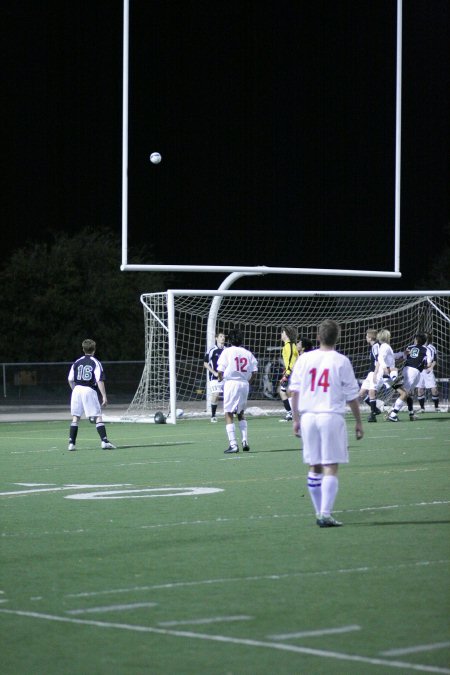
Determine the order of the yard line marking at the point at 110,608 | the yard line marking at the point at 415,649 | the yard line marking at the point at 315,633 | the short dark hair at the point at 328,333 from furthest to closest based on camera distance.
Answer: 1. the short dark hair at the point at 328,333
2. the yard line marking at the point at 110,608
3. the yard line marking at the point at 315,633
4. the yard line marking at the point at 415,649

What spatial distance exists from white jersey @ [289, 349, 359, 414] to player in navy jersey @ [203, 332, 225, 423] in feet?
53.0

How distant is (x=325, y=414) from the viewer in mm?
10781

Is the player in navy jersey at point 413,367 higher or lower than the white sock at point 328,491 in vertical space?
higher

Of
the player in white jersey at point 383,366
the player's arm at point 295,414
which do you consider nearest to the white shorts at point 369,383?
the player in white jersey at point 383,366

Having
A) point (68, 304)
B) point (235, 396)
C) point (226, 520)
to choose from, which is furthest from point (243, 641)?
point (68, 304)

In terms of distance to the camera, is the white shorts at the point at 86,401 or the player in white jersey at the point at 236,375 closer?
the player in white jersey at the point at 236,375

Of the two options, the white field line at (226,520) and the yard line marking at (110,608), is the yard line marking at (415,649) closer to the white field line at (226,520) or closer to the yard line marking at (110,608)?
the yard line marking at (110,608)

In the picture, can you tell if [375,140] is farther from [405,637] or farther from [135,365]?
[405,637]

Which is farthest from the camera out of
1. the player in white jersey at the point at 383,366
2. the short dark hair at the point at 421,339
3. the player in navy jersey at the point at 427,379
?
the player in navy jersey at the point at 427,379

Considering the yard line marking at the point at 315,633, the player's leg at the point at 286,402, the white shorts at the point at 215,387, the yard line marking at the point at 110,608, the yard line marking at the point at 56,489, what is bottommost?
the yard line marking at the point at 110,608

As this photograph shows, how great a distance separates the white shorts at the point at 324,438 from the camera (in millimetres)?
10688

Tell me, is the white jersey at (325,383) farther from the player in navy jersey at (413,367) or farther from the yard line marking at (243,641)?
the player in navy jersey at (413,367)

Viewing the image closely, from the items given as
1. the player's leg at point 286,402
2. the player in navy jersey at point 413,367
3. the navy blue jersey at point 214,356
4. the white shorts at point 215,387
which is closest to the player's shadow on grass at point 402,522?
the player's leg at point 286,402

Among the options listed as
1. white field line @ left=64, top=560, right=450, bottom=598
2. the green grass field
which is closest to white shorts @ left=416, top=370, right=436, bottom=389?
the green grass field
